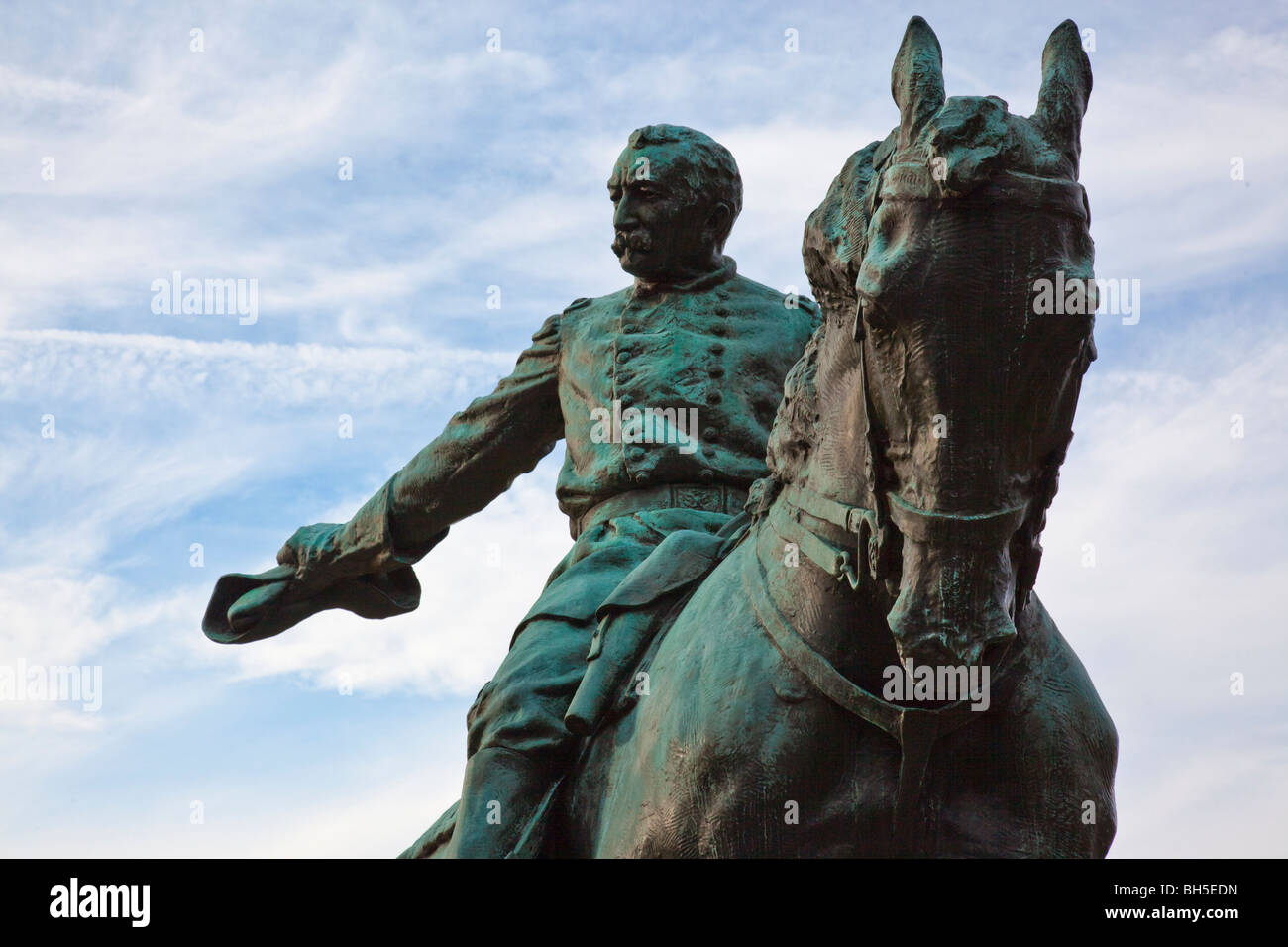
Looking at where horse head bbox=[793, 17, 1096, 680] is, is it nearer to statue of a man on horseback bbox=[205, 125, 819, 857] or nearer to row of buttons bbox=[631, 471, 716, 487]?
statue of a man on horseback bbox=[205, 125, 819, 857]

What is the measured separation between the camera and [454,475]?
1047 centimetres

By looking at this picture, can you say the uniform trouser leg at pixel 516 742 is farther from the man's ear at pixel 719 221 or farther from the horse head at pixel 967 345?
the man's ear at pixel 719 221

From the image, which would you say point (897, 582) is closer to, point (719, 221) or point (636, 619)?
point (636, 619)

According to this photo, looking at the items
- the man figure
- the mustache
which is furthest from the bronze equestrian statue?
the mustache

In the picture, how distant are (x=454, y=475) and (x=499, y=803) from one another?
8.38ft

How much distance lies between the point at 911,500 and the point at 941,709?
770 mm

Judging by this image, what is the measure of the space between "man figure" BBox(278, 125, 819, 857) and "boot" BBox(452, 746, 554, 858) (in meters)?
0.17

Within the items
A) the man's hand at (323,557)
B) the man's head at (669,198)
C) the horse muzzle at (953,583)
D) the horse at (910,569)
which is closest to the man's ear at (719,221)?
the man's head at (669,198)

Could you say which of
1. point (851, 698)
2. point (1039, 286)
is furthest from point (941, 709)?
point (1039, 286)

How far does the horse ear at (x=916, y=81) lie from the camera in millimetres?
6496

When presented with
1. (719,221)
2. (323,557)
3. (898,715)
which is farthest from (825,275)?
(323,557)

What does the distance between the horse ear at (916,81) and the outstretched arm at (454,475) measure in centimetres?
395

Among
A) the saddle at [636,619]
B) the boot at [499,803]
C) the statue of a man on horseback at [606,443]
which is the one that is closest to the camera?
the saddle at [636,619]
